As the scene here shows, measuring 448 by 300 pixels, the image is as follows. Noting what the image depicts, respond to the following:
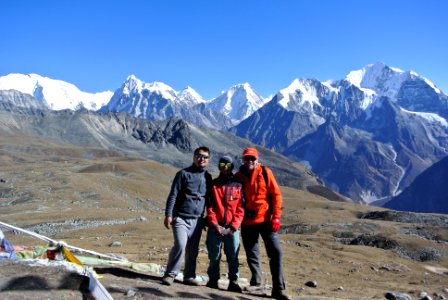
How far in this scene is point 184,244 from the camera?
354 inches

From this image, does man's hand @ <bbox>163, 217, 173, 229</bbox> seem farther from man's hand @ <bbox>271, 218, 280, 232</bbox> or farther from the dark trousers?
man's hand @ <bbox>271, 218, 280, 232</bbox>

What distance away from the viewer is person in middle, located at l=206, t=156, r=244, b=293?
8.96 m

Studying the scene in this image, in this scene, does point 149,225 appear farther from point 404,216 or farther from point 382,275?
point 404,216

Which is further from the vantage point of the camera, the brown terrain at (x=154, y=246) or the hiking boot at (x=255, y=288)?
the hiking boot at (x=255, y=288)

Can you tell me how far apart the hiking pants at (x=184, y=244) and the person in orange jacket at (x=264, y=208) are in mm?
948

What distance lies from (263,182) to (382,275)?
1336 centimetres

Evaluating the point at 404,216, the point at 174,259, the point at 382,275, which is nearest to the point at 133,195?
the point at 404,216

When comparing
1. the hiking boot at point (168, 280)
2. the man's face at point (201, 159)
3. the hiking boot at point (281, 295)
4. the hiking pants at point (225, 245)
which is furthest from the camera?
the man's face at point (201, 159)

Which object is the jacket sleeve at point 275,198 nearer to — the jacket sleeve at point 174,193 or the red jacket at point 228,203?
the red jacket at point 228,203

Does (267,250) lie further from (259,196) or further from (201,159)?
(201,159)

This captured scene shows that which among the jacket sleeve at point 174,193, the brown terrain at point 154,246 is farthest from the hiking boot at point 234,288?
the jacket sleeve at point 174,193

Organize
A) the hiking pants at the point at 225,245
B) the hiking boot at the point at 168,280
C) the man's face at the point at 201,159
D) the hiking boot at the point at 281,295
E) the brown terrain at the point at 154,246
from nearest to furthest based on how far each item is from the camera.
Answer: the brown terrain at the point at 154,246 → the hiking boot at the point at 168,280 → the hiking boot at the point at 281,295 → the hiking pants at the point at 225,245 → the man's face at the point at 201,159

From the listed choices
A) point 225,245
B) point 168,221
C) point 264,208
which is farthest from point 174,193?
point 264,208

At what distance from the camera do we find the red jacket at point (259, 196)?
8.96m
